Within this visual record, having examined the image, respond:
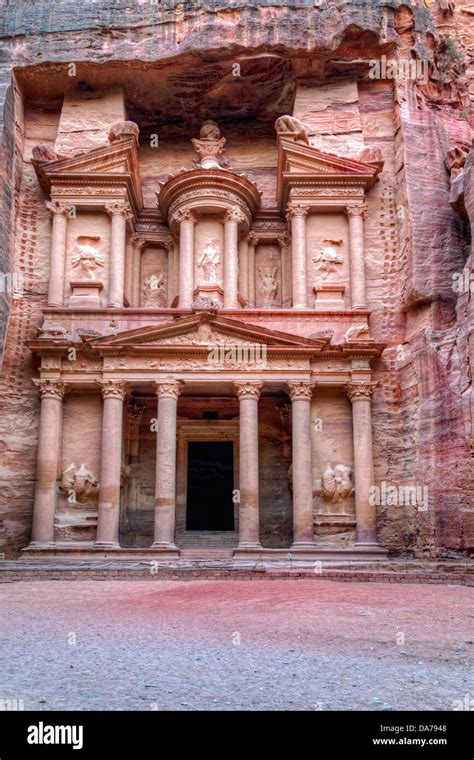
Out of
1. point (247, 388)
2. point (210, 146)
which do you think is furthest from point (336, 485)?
point (210, 146)

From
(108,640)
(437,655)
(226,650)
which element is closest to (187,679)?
(226,650)

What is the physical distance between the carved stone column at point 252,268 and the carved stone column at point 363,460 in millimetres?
5821

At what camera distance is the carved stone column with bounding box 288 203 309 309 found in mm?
22953

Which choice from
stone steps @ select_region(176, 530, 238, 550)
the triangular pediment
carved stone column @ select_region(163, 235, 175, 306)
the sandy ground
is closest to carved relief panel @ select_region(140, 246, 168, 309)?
carved stone column @ select_region(163, 235, 175, 306)

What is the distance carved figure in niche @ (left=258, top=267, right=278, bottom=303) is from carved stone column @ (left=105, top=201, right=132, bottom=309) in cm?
528

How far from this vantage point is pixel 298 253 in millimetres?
23281

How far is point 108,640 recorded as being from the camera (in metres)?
8.35

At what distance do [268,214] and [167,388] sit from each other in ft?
27.9

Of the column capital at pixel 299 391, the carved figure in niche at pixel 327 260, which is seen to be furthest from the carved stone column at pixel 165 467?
the carved figure in niche at pixel 327 260

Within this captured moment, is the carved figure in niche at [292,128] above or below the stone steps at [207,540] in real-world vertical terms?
above

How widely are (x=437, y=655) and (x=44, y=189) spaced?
69.7ft

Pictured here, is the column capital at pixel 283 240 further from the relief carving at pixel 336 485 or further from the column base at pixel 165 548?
the column base at pixel 165 548

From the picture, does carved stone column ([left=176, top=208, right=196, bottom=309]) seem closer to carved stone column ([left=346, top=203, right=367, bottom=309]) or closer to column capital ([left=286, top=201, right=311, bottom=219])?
column capital ([left=286, top=201, right=311, bottom=219])

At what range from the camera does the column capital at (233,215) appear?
23.9 metres
